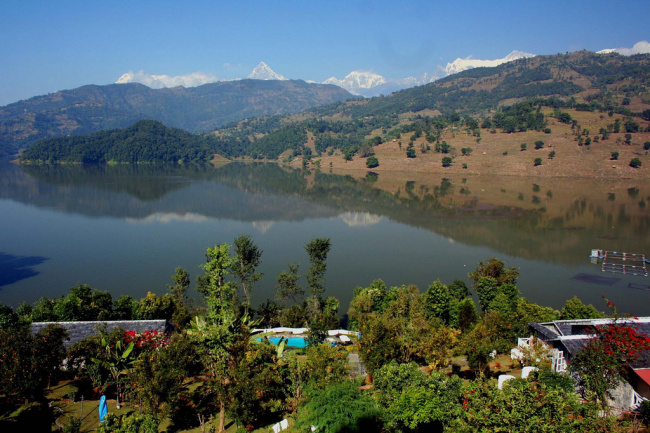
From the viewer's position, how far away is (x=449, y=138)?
102750mm

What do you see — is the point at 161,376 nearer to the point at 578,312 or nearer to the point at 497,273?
the point at 578,312

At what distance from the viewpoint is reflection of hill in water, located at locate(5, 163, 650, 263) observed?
41.4 m

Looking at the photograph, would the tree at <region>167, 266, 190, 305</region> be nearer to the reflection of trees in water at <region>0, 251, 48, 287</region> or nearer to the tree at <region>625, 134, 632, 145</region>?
the reflection of trees in water at <region>0, 251, 48, 287</region>

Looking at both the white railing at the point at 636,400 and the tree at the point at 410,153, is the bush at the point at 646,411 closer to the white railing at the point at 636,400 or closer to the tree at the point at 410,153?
the white railing at the point at 636,400

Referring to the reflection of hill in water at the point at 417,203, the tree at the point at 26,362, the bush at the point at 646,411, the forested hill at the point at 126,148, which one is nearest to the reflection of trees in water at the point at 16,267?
the reflection of hill in water at the point at 417,203

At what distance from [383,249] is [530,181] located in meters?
51.7

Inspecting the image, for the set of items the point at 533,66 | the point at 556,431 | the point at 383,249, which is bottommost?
the point at 383,249

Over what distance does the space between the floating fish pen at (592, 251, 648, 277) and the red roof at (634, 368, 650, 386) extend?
2391 cm

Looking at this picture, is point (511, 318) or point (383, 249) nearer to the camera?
point (511, 318)

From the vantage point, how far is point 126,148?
446 feet

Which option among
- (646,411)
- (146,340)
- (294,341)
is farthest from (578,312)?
(146,340)

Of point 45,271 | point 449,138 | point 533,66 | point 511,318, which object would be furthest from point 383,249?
point 533,66

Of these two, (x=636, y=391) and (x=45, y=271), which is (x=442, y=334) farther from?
(x=45, y=271)

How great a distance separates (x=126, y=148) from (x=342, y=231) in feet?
372
